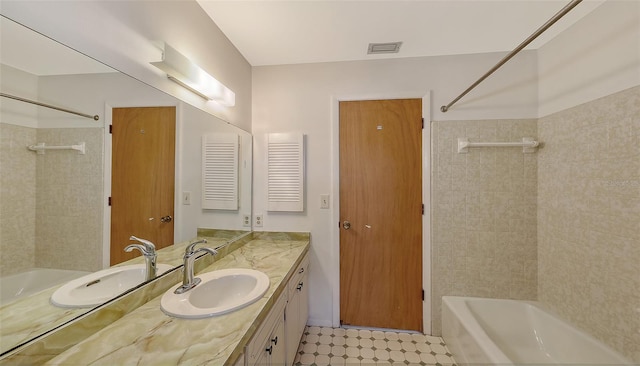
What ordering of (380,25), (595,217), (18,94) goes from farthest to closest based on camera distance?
(380,25)
(595,217)
(18,94)

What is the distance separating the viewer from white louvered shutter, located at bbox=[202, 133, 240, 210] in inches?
57.7

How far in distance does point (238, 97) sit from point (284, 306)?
1.65m

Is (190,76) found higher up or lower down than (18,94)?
higher up

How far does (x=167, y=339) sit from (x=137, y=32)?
1315 millimetres

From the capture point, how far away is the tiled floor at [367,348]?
5.19ft

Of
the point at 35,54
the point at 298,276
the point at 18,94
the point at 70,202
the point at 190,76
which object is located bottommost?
the point at 298,276

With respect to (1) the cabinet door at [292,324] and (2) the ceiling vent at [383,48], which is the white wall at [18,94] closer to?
(1) the cabinet door at [292,324]

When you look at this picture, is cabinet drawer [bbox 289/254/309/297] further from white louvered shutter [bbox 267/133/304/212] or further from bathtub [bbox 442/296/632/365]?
bathtub [bbox 442/296/632/365]

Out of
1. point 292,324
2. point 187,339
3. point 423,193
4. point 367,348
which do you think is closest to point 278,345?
point 292,324

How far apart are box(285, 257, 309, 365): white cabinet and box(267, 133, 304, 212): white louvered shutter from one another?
1.75 feet

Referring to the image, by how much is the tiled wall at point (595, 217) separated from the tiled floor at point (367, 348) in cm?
95

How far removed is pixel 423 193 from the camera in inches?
73.7

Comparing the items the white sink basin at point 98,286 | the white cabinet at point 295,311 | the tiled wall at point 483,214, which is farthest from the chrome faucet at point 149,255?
the tiled wall at point 483,214

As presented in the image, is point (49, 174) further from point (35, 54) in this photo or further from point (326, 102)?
point (326, 102)
